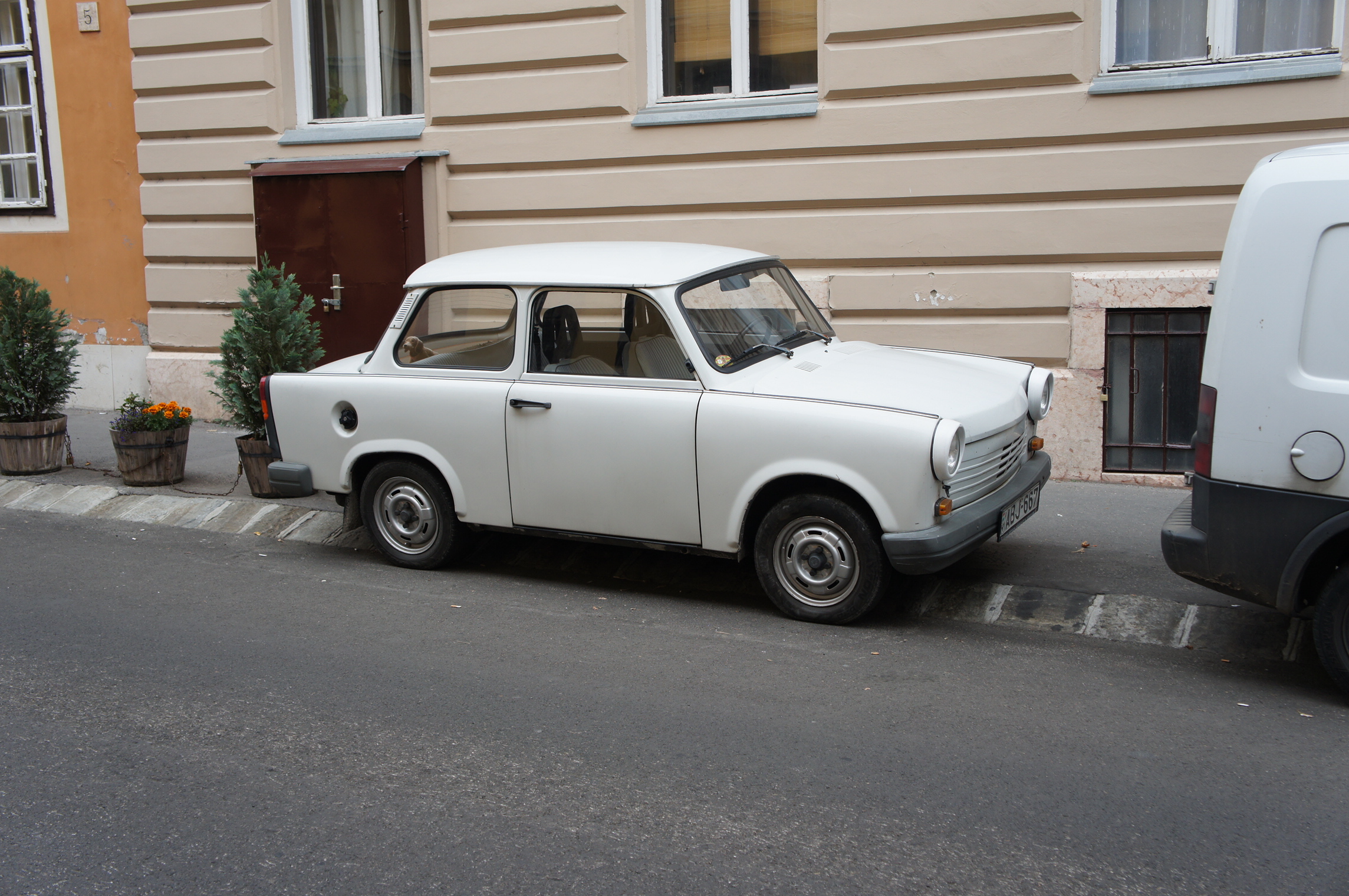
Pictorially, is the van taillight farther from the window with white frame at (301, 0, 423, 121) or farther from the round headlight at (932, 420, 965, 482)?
the window with white frame at (301, 0, 423, 121)

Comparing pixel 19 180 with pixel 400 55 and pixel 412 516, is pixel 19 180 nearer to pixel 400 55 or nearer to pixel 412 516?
pixel 400 55

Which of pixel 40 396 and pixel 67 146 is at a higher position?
pixel 67 146

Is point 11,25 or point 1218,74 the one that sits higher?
point 11,25

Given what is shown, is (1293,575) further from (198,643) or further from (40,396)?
(40,396)

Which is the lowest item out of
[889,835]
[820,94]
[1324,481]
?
[889,835]

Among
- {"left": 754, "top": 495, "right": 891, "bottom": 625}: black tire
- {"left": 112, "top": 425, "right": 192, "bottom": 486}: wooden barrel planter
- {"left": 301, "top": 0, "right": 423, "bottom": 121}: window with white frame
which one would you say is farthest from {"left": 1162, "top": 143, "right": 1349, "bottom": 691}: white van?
{"left": 301, "top": 0, "right": 423, "bottom": 121}: window with white frame

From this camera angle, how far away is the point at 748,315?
590 centimetres

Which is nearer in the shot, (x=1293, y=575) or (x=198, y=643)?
(x=1293, y=575)

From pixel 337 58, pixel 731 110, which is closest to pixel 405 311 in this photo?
pixel 731 110

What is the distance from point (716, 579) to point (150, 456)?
4424 millimetres

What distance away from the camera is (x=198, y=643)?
527 centimetres

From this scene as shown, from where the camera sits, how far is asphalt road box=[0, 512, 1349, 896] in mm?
3297

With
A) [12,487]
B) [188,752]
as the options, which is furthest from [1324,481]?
[12,487]

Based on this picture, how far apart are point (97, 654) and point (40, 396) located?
450cm
